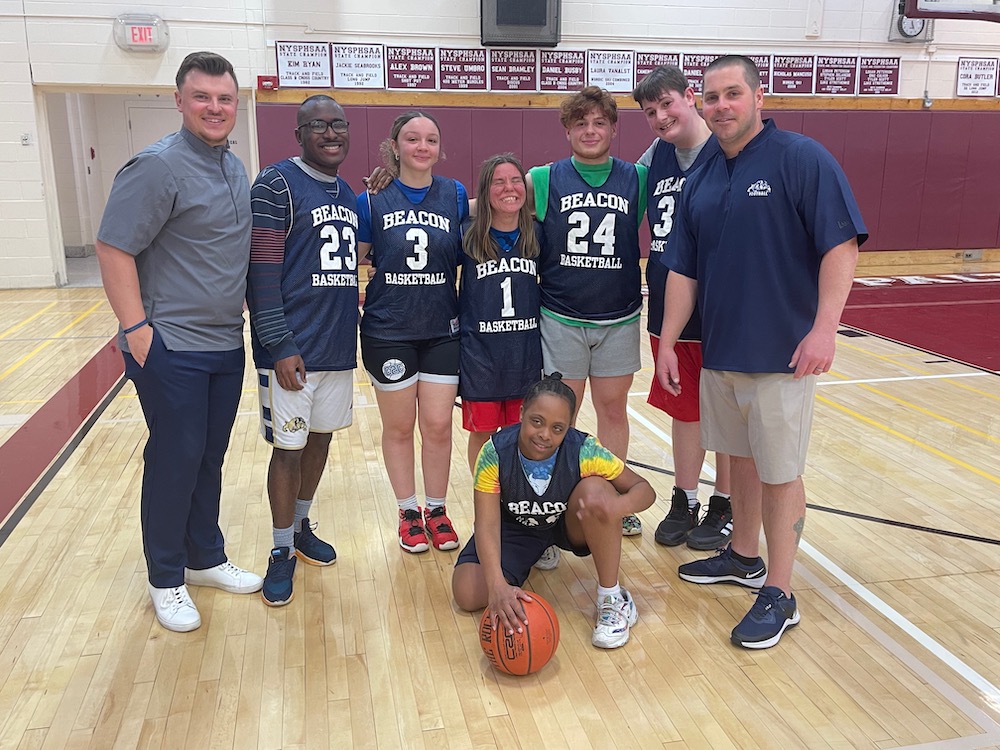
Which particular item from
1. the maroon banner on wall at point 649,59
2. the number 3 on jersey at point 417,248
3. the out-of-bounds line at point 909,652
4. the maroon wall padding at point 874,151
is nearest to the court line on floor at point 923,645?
the out-of-bounds line at point 909,652

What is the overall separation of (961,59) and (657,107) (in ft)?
33.3

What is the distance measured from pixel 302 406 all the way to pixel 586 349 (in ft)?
3.57

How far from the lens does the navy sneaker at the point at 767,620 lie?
2.57m

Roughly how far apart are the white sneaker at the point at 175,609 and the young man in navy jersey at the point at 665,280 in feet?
5.80

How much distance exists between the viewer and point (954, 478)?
398cm

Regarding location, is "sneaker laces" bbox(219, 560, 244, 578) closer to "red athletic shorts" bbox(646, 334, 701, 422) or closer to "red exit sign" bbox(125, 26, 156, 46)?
"red athletic shorts" bbox(646, 334, 701, 422)

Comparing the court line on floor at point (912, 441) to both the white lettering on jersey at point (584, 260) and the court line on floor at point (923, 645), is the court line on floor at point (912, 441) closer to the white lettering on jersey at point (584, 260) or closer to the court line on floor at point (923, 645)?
the court line on floor at point (923, 645)

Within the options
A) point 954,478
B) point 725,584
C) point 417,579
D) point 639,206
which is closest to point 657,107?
point 639,206

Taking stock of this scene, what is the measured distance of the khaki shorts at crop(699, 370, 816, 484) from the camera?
8.30 feet

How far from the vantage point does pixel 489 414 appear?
123 inches

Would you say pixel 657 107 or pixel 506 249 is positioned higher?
pixel 657 107

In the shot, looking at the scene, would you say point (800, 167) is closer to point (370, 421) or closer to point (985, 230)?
point (370, 421)

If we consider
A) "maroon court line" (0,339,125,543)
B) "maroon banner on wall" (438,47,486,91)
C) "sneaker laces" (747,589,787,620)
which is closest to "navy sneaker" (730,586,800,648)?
"sneaker laces" (747,589,787,620)

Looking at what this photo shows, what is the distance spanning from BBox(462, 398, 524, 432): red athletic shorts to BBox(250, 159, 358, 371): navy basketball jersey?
0.52 m
